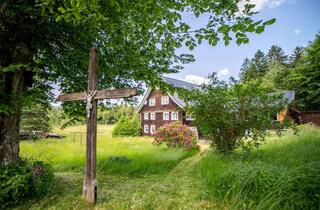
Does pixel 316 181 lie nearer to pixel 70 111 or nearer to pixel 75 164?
pixel 70 111

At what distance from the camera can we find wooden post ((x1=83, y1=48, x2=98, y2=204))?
3.80m

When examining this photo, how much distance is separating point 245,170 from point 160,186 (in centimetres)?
190

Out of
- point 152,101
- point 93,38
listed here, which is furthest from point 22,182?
point 152,101

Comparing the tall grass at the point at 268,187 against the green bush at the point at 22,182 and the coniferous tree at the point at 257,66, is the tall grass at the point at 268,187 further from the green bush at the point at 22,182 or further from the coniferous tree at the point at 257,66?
A: the coniferous tree at the point at 257,66

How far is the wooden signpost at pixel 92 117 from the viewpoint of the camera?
3.78 metres

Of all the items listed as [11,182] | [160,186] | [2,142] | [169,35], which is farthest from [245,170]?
[2,142]

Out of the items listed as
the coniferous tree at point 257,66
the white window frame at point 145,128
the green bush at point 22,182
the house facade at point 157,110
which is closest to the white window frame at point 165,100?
the house facade at point 157,110

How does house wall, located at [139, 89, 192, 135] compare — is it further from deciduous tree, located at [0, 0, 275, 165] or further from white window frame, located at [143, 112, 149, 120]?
deciduous tree, located at [0, 0, 275, 165]

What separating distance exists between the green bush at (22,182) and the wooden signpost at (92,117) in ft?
2.90

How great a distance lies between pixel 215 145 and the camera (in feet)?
23.3

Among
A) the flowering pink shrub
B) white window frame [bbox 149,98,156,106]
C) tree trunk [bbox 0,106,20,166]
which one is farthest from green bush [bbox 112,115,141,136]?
tree trunk [bbox 0,106,20,166]

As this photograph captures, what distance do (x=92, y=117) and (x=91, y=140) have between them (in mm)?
441

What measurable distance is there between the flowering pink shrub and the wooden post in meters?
8.42

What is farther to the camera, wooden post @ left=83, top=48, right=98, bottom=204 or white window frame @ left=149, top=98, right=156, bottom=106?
white window frame @ left=149, top=98, right=156, bottom=106
